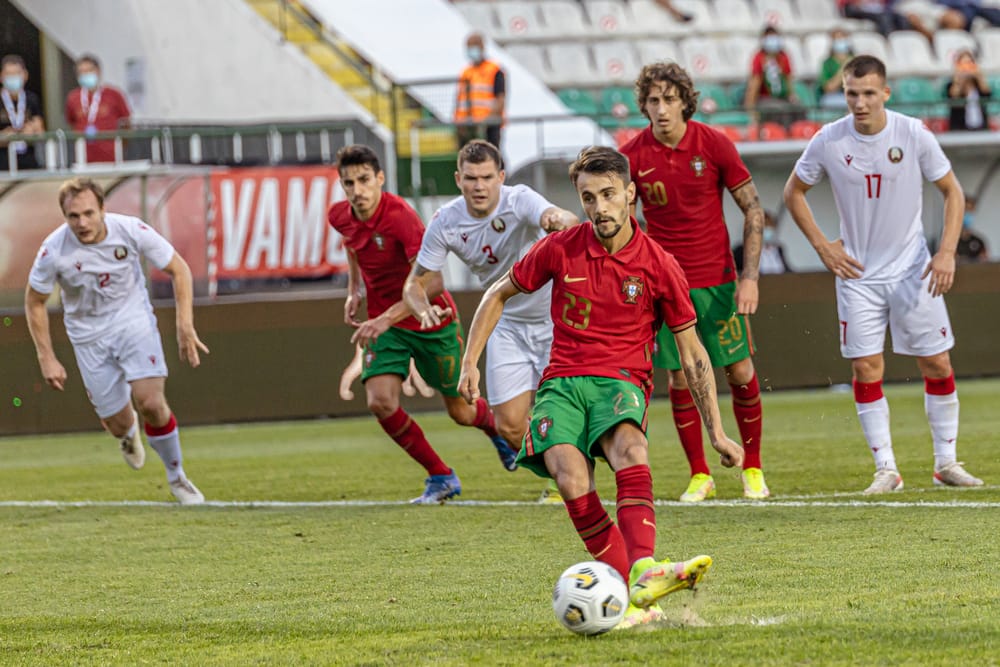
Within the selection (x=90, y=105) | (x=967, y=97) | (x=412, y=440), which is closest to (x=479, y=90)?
(x=90, y=105)

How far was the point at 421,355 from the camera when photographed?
10.1 metres

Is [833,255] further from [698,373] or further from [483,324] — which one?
[483,324]

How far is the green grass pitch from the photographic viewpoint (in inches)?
209

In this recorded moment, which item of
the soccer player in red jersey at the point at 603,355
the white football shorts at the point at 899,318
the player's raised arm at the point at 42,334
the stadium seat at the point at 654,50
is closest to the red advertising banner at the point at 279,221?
the player's raised arm at the point at 42,334

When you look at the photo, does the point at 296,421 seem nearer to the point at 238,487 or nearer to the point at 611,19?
the point at 238,487

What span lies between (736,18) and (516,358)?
19556 millimetres

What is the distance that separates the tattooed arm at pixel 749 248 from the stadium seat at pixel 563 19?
1773 cm

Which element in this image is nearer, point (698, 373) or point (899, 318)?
point (698, 373)

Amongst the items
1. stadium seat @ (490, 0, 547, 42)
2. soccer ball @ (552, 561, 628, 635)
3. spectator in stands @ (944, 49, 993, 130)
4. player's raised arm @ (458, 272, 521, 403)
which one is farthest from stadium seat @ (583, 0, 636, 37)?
soccer ball @ (552, 561, 628, 635)

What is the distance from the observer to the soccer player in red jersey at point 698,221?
352 inches

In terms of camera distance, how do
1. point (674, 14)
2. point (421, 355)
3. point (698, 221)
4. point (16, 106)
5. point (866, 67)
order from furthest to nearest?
1. point (674, 14)
2. point (16, 106)
3. point (421, 355)
4. point (698, 221)
5. point (866, 67)

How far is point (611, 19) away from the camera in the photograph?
26906 mm

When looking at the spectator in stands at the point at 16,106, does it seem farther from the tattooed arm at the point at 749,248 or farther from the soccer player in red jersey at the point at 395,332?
the tattooed arm at the point at 749,248

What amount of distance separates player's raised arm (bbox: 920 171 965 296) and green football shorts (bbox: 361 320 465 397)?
9.51 ft
